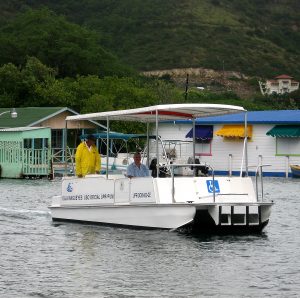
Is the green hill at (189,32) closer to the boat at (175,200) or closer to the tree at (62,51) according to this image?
the tree at (62,51)

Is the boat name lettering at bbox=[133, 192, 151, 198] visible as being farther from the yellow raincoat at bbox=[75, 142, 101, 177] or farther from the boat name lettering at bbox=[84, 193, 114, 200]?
the yellow raincoat at bbox=[75, 142, 101, 177]

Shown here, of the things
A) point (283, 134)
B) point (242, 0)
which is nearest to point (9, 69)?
point (283, 134)

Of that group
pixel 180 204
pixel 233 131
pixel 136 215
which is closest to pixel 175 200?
pixel 180 204

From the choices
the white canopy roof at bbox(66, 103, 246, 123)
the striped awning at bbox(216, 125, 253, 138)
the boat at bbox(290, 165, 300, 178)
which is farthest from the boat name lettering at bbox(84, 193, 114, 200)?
the striped awning at bbox(216, 125, 253, 138)

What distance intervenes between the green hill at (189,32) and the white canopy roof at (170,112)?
10890cm

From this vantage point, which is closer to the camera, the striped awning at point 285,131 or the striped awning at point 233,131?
the striped awning at point 285,131

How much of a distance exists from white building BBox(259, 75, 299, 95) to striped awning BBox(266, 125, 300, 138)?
7260cm

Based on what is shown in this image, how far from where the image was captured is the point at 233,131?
193ft

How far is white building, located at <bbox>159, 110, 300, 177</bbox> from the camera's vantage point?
5712 centimetres

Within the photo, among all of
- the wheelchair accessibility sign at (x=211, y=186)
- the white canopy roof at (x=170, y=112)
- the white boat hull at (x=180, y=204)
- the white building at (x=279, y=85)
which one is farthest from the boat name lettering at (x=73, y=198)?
the white building at (x=279, y=85)

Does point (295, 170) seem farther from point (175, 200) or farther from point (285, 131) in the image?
point (175, 200)

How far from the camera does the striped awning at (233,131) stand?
58.2 m

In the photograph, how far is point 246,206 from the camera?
23969 mm

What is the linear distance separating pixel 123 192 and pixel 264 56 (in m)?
122
